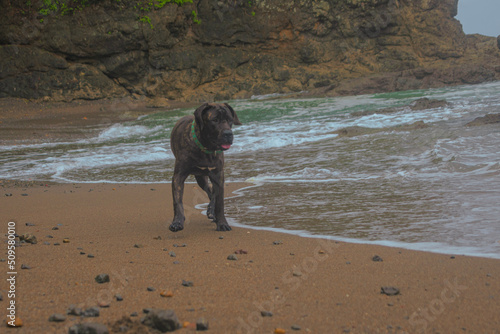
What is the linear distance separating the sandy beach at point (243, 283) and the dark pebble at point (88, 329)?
0.29 ft

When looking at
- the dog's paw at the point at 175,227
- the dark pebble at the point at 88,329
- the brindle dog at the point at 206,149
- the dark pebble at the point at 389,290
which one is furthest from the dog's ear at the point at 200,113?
the dark pebble at the point at 88,329

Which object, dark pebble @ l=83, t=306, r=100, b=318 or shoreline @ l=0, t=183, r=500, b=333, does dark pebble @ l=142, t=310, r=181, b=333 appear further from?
dark pebble @ l=83, t=306, r=100, b=318

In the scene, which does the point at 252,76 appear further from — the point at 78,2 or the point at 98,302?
the point at 98,302

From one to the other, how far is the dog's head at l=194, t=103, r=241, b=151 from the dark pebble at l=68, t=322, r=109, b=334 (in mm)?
2736

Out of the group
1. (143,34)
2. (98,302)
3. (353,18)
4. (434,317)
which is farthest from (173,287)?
(353,18)

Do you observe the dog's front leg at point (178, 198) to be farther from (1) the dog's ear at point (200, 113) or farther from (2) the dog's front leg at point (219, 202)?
(1) the dog's ear at point (200, 113)

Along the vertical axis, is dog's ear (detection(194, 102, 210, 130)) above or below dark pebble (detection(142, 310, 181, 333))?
above

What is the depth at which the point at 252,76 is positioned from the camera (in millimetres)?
30953

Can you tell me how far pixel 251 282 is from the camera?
→ 9.82ft

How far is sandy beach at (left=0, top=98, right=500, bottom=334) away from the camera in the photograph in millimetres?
2367

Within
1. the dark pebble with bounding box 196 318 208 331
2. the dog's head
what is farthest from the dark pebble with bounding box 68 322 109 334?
the dog's head

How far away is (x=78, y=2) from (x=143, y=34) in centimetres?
397

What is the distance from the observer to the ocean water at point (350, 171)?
4.70 m

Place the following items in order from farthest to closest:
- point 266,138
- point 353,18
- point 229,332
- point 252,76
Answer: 1. point 353,18
2. point 252,76
3. point 266,138
4. point 229,332
